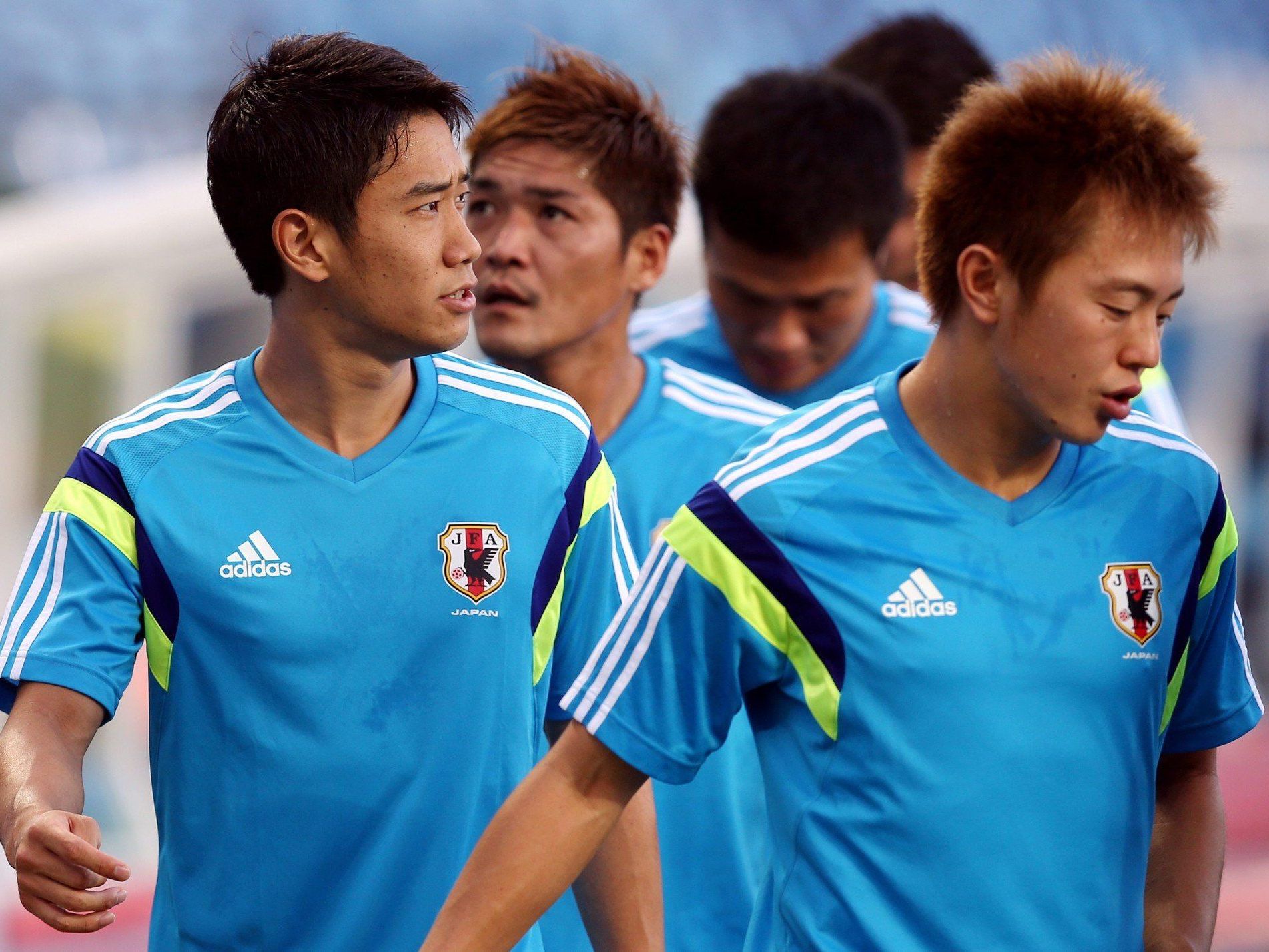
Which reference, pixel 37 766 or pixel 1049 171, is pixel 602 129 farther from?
pixel 37 766

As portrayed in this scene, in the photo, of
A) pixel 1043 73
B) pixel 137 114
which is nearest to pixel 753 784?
pixel 1043 73

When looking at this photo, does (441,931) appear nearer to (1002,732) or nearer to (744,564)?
(744,564)

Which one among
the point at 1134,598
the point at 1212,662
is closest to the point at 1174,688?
the point at 1212,662

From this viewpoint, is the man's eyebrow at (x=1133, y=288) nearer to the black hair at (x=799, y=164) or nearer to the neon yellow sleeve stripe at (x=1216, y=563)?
the neon yellow sleeve stripe at (x=1216, y=563)

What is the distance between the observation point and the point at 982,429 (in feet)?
7.45

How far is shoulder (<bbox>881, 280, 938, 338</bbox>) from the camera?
13.5 feet

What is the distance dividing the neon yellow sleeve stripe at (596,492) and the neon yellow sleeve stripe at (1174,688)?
2.87ft

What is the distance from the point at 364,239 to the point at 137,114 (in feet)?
35.3

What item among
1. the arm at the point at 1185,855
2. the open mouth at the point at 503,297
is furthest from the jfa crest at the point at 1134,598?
the open mouth at the point at 503,297

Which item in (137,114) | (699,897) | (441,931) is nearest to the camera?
(441,931)

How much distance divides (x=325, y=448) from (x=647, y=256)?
1482 millimetres

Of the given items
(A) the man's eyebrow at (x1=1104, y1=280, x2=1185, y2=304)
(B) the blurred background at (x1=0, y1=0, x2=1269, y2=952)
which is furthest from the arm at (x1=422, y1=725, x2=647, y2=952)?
(B) the blurred background at (x1=0, y1=0, x2=1269, y2=952)

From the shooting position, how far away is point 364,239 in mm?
2594

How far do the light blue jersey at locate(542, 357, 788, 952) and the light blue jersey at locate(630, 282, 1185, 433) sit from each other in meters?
0.48
